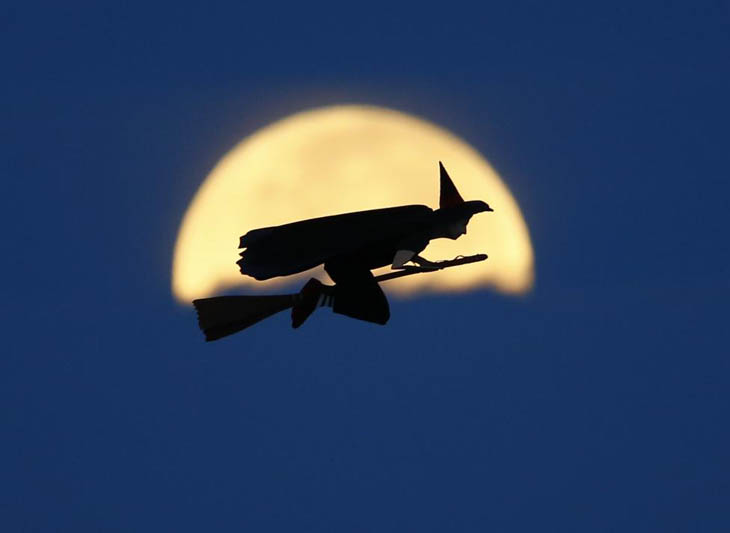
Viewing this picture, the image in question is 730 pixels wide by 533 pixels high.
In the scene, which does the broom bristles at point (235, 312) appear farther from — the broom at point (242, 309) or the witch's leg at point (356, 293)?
the witch's leg at point (356, 293)

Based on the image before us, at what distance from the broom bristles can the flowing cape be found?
1295mm

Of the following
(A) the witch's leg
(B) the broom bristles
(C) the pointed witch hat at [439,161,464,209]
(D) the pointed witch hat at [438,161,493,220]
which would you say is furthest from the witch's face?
(B) the broom bristles

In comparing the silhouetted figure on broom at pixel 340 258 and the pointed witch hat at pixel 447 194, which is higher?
the pointed witch hat at pixel 447 194

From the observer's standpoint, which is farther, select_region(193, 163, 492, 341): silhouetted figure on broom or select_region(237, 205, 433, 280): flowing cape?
select_region(193, 163, 492, 341): silhouetted figure on broom

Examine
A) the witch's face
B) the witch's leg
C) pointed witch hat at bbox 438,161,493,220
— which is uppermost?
pointed witch hat at bbox 438,161,493,220

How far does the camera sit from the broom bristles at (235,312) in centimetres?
3272

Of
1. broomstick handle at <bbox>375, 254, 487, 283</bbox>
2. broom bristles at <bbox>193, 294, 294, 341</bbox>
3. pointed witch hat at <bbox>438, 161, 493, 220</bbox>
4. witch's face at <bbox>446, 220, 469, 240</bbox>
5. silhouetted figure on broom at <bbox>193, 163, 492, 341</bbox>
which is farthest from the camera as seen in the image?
pointed witch hat at <bbox>438, 161, 493, 220</bbox>

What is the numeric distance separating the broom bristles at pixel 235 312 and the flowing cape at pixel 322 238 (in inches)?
51.0

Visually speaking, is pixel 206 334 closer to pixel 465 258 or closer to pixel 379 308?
pixel 379 308

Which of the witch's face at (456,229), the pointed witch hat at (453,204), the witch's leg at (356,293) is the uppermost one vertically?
the pointed witch hat at (453,204)

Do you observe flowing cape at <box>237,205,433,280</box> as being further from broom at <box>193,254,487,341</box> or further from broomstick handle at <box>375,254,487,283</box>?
broom at <box>193,254,487,341</box>

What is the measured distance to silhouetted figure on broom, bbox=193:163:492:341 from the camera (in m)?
31.7

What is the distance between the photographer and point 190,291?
57.0 meters

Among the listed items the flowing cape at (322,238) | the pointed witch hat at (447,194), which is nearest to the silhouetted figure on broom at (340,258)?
the flowing cape at (322,238)
